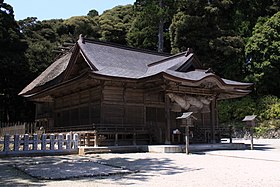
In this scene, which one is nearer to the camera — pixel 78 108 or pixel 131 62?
pixel 78 108

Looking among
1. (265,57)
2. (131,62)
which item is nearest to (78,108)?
(131,62)

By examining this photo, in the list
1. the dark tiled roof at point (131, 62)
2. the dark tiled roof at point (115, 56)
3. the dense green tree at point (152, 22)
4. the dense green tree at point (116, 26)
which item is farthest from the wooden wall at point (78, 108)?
the dense green tree at point (116, 26)

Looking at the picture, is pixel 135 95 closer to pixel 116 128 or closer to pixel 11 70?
pixel 116 128

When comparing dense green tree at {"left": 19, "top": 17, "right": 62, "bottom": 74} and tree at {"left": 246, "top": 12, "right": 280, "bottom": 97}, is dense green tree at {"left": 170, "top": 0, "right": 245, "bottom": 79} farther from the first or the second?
dense green tree at {"left": 19, "top": 17, "right": 62, "bottom": 74}

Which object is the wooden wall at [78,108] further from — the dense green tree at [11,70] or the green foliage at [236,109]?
the green foliage at [236,109]

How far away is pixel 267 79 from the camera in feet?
91.6

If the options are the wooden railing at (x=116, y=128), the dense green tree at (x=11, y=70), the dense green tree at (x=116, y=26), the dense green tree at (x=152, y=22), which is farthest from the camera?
the dense green tree at (x=116, y=26)

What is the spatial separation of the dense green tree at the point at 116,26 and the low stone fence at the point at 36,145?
1247 inches

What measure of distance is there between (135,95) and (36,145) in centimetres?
593

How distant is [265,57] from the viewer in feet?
90.9

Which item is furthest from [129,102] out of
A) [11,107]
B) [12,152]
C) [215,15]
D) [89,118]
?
[11,107]

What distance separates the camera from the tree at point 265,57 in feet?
89.6

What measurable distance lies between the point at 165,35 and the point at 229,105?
40.7ft

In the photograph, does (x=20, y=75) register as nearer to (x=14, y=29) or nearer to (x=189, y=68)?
(x=14, y=29)
